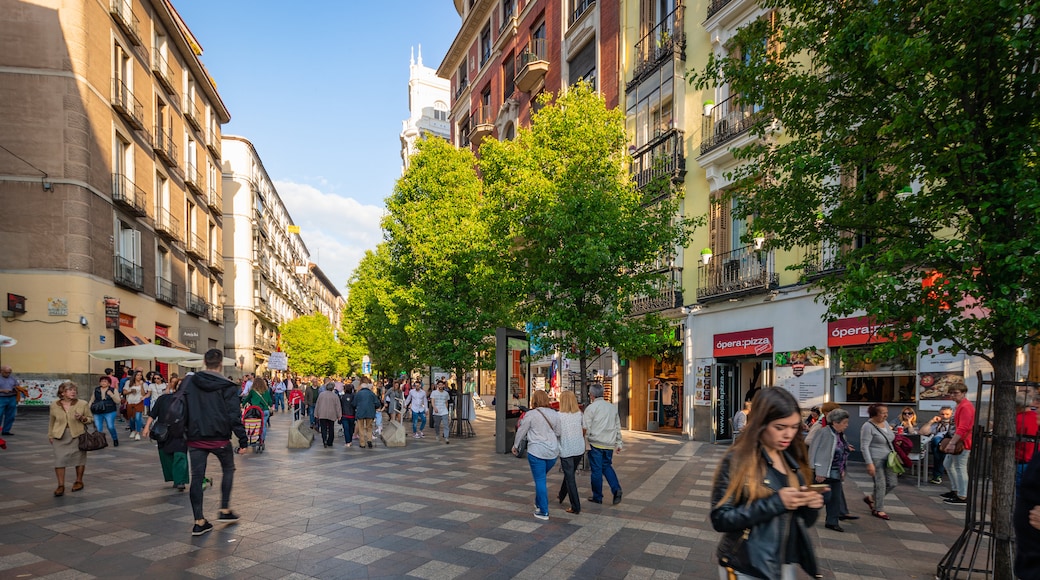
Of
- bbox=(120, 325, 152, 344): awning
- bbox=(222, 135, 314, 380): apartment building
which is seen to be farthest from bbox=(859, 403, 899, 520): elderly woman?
bbox=(222, 135, 314, 380): apartment building

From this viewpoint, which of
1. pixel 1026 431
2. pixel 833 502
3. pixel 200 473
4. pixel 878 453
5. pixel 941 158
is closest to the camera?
pixel 941 158

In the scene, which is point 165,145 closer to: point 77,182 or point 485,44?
point 77,182

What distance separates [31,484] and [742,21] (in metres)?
19.8

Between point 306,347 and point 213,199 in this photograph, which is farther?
point 306,347

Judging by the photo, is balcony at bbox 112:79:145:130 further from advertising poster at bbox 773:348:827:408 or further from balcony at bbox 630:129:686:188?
advertising poster at bbox 773:348:827:408

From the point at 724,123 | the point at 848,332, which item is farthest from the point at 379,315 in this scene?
the point at 848,332

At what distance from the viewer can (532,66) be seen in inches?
1125

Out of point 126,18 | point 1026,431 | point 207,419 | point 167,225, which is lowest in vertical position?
point 1026,431

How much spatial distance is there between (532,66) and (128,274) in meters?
19.7

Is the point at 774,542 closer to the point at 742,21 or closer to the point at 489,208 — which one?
the point at 489,208

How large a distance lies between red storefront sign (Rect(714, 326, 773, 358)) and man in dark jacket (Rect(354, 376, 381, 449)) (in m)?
10.4

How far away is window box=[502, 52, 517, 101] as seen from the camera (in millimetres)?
33406

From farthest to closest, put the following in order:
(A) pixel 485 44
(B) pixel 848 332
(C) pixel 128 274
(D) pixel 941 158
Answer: (A) pixel 485 44 < (C) pixel 128 274 < (B) pixel 848 332 < (D) pixel 941 158

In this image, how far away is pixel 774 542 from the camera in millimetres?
2824
